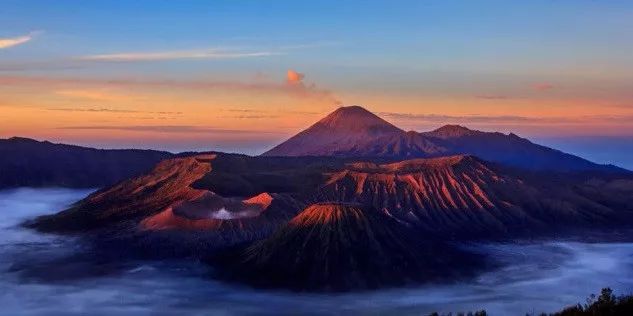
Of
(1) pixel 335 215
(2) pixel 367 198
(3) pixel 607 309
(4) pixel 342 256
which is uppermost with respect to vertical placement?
(2) pixel 367 198

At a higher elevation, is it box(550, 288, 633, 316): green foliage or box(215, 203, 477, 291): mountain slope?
box(550, 288, 633, 316): green foliage

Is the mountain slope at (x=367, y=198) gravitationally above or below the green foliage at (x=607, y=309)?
above

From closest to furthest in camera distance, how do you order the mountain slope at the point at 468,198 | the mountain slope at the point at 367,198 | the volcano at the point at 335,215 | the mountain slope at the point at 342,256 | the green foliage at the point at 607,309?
the green foliage at the point at 607,309 → the mountain slope at the point at 342,256 → the volcano at the point at 335,215 → the mountain slope at the point at 367,198 → the mountain slope at the point at 468,198

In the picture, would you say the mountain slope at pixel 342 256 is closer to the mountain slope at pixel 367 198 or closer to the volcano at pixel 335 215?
the volcano at pixel 335 215

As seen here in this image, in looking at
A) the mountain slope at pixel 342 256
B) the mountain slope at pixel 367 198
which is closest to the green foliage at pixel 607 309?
the mountain slope at pixel 342 256

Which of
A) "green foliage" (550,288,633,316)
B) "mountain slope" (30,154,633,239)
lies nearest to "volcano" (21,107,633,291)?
"mountain slope" (30,154,633,239)

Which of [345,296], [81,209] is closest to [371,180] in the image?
[81,209]

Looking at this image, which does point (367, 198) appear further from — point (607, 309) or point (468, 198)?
point (607, 309)

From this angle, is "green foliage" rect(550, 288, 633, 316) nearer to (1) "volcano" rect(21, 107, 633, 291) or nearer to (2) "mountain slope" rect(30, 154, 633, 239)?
(1) "volcano" rect(21, 107, 633, 291)

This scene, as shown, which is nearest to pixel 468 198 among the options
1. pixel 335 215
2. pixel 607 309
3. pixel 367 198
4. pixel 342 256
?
pixel 367 198
